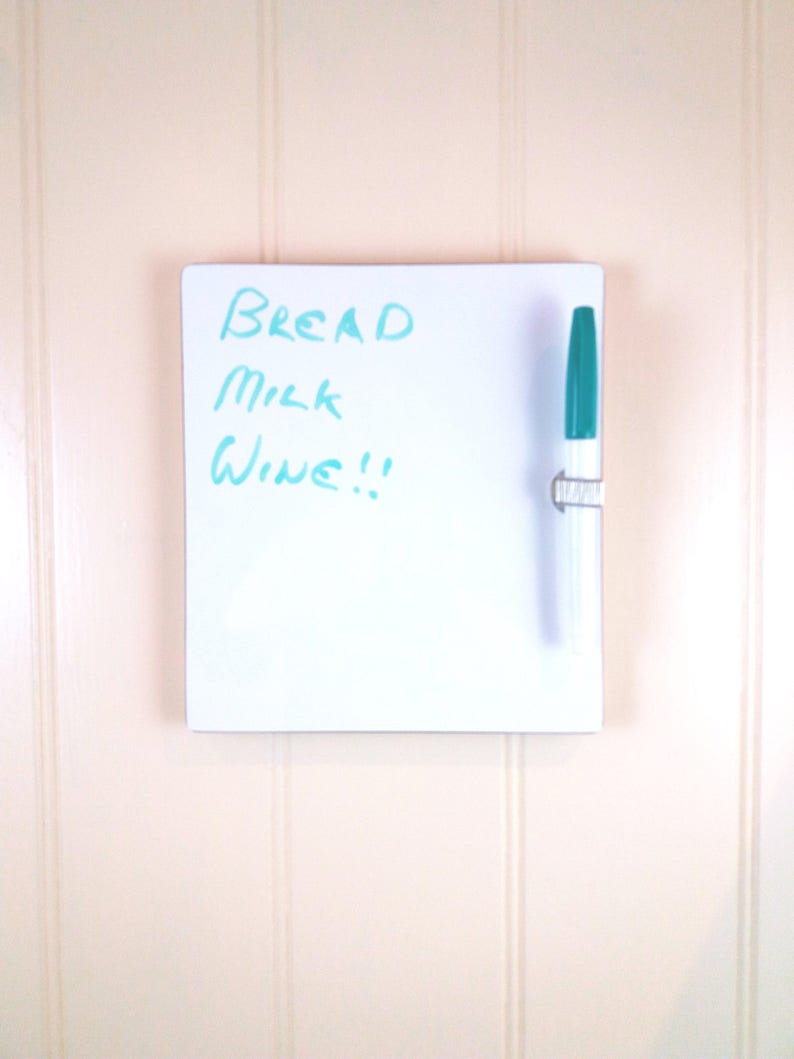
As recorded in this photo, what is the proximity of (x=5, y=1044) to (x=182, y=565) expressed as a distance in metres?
0.40

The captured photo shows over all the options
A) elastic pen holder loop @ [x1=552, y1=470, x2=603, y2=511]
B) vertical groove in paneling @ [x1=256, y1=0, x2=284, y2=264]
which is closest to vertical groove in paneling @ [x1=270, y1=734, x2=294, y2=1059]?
elastic pen holder loop @ [x1=552, y1=470, x2=603, y2=511]

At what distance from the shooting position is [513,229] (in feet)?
2.09

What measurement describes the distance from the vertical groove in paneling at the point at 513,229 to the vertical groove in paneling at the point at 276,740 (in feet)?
0.55

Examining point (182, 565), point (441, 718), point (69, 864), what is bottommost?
point (69, 864)

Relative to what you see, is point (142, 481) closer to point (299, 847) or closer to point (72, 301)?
point (72, 301)

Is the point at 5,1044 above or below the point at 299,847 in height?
below

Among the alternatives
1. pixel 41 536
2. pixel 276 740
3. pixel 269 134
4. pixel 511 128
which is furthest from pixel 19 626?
pixel 511 128

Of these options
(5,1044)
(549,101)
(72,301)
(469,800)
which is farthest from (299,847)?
(549,101)

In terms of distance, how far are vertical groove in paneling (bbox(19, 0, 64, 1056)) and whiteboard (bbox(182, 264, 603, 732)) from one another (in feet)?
0.38

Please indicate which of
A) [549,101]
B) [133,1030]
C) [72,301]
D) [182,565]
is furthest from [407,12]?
[133,1030]

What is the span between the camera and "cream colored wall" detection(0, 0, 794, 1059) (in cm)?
63

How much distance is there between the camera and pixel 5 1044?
662 millimetres

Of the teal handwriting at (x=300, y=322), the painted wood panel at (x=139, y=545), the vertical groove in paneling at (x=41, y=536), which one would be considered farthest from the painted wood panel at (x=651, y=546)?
the vertical groove in paneling at (x=41, y=536)

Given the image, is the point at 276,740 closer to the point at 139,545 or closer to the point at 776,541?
the point at 139,545
